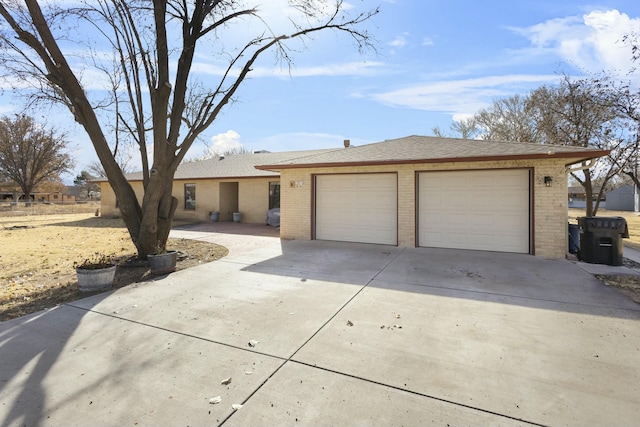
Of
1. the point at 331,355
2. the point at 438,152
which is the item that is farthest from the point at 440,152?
the point at 331,355

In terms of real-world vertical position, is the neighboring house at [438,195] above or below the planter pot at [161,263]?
above

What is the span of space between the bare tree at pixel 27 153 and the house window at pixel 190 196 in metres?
26.1

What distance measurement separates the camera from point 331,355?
3.14 metres

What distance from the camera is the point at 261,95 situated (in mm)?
10844

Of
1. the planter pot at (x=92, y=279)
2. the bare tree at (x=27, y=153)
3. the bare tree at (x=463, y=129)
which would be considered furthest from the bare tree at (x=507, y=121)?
the bare tree at (x=27, y=153)

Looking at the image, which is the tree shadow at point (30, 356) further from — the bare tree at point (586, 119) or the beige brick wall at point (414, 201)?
the bare tree at point (586, 119)

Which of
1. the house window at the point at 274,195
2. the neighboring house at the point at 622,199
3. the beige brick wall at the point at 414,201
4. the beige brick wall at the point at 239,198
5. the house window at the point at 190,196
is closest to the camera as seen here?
the beige brick wall at the point at 414,201

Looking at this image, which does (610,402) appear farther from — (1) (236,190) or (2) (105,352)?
(1) (236,190)

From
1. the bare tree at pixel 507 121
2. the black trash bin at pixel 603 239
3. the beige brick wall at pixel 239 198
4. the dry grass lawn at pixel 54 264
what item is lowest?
the dry grass lawn at pixel 54 264

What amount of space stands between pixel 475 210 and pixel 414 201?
5.34 ft

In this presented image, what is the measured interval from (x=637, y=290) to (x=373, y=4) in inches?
312

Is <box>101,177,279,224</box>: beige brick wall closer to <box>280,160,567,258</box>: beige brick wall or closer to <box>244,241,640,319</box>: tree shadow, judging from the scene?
<box>280,160,567,258</box>: beige brick wall

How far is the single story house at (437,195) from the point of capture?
25.7 ft

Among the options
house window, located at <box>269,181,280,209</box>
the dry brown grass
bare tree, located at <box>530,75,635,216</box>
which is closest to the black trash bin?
the dry brown grass
